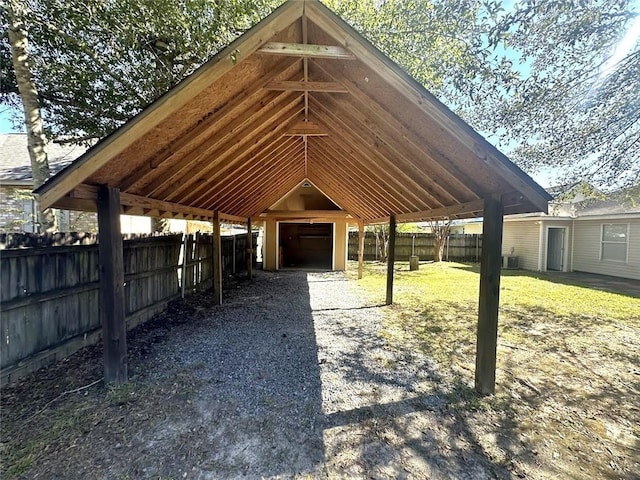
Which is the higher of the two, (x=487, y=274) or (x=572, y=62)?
(x=572, y=62)

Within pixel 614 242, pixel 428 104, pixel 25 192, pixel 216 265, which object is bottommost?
pixel 216 265

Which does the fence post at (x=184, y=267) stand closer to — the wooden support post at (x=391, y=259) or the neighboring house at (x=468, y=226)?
the wooden support post at (x=391, y=259)

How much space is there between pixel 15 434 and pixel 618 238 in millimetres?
16908

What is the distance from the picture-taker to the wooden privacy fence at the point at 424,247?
17.2 m

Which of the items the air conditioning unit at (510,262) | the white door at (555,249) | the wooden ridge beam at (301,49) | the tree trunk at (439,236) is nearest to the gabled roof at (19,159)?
the wooden ridge beam at (301,49)

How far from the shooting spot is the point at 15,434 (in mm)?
2391

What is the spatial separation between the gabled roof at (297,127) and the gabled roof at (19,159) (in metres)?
8.40

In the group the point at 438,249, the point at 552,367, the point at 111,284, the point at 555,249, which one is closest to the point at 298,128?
the point at 111,284

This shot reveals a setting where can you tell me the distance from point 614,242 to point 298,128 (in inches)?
547

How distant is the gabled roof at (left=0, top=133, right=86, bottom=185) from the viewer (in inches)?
368

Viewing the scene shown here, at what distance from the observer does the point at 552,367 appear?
3846mm

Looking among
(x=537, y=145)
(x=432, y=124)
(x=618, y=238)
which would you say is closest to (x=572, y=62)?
(x=537, y=145)

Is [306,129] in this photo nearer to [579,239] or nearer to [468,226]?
[579,239]

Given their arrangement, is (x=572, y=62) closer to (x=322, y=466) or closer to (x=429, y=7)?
(x=429, y=7)
